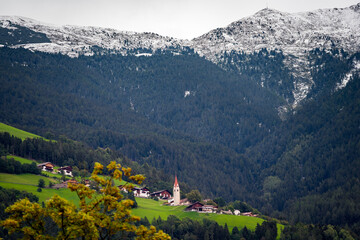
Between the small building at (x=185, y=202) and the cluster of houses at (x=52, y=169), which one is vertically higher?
the cluster of houses at (x=52, y=169)

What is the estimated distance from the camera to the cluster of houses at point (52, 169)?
510ft

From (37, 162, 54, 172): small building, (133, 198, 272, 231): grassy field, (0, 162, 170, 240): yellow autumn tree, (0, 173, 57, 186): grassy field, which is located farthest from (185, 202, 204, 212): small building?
(0, 162, 170, 240): yellow autumn tree

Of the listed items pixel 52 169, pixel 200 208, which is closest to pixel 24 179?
pixel 52 169

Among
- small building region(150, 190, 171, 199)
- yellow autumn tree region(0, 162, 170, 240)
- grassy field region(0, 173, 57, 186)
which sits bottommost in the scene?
small building region(150, 190, 171, 199)

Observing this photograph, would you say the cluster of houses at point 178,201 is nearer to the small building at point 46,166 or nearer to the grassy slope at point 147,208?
the grassy slope at point 147,208

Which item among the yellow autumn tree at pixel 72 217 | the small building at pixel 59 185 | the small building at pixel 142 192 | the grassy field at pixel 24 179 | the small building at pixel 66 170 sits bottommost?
the small building at pixel 142 192

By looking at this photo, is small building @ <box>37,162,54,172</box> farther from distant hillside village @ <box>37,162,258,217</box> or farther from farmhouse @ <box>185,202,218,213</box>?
farmhouse @ <box>185,202,218,213</box>

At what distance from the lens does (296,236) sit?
4973 inches

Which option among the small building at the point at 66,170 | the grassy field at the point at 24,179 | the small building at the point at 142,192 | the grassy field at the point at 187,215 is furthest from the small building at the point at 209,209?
the small building at the point at 66,170

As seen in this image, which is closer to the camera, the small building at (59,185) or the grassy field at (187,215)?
the grassy field at (187,215)

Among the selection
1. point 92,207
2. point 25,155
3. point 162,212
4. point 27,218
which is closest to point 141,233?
point 92,207

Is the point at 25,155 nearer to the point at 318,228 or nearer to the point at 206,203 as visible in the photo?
the point at 206,203

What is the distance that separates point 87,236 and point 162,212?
4394 inches

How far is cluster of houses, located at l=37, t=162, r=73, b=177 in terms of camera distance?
156 metres
